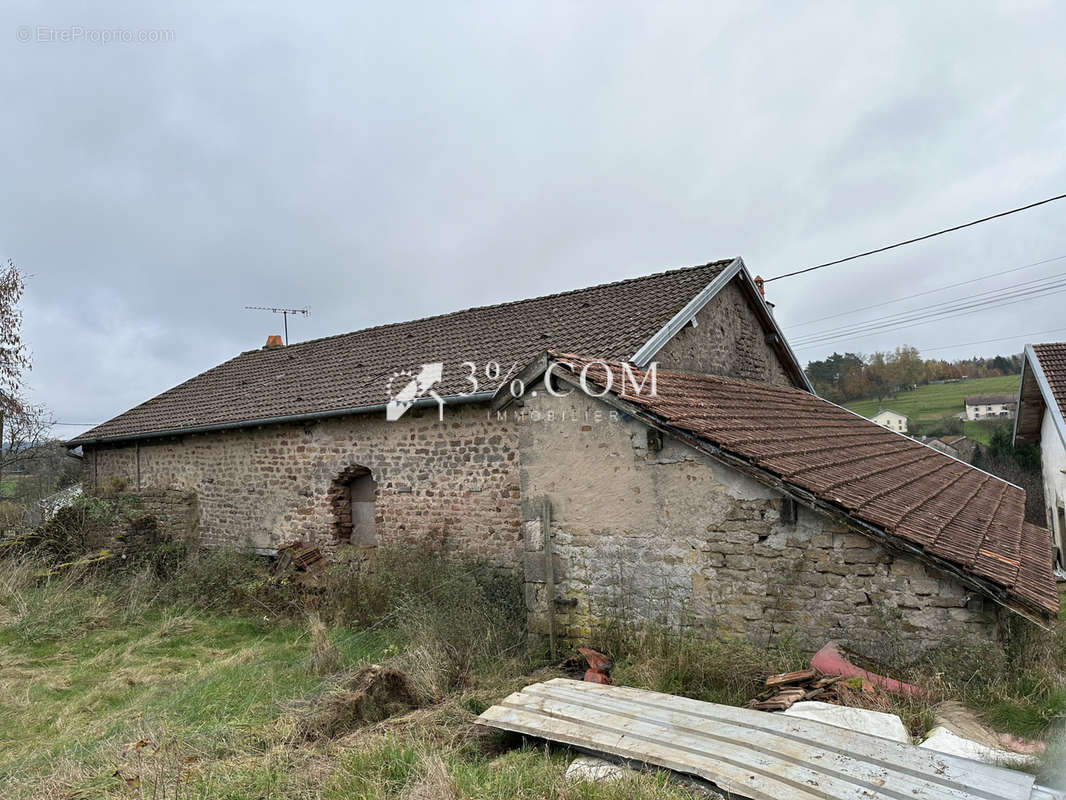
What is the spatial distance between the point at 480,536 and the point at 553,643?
2.74 metres

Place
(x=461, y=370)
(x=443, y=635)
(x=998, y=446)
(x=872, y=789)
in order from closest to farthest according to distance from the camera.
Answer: (x=872, y=789) < (x=443, y=635) < (x=461, y=370) < (x=998, y=446)

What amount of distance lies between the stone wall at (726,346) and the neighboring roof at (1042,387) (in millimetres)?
4790

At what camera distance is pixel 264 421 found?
11188 mm

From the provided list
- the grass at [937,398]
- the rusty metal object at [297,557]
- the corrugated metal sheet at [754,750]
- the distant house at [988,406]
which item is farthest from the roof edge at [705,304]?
the distant house at [988,406]

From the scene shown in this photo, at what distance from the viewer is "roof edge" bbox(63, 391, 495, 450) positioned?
8.89m

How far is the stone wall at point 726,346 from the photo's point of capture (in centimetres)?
963

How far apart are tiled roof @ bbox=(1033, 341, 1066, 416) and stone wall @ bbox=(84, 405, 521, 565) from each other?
10.9m

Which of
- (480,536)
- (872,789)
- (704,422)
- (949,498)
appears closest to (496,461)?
(480,536)

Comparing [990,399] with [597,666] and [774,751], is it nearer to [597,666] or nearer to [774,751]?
[597,666]

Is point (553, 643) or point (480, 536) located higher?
point (480, 536)

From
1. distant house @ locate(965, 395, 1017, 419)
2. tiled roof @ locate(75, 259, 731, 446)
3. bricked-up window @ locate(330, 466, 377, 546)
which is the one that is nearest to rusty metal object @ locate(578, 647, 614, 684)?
tiled roof @ locate(75, 259, 731, 446)

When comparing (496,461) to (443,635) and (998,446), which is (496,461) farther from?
(998,446)

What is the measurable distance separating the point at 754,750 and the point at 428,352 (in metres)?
9.19

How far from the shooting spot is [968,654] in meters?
4.55
